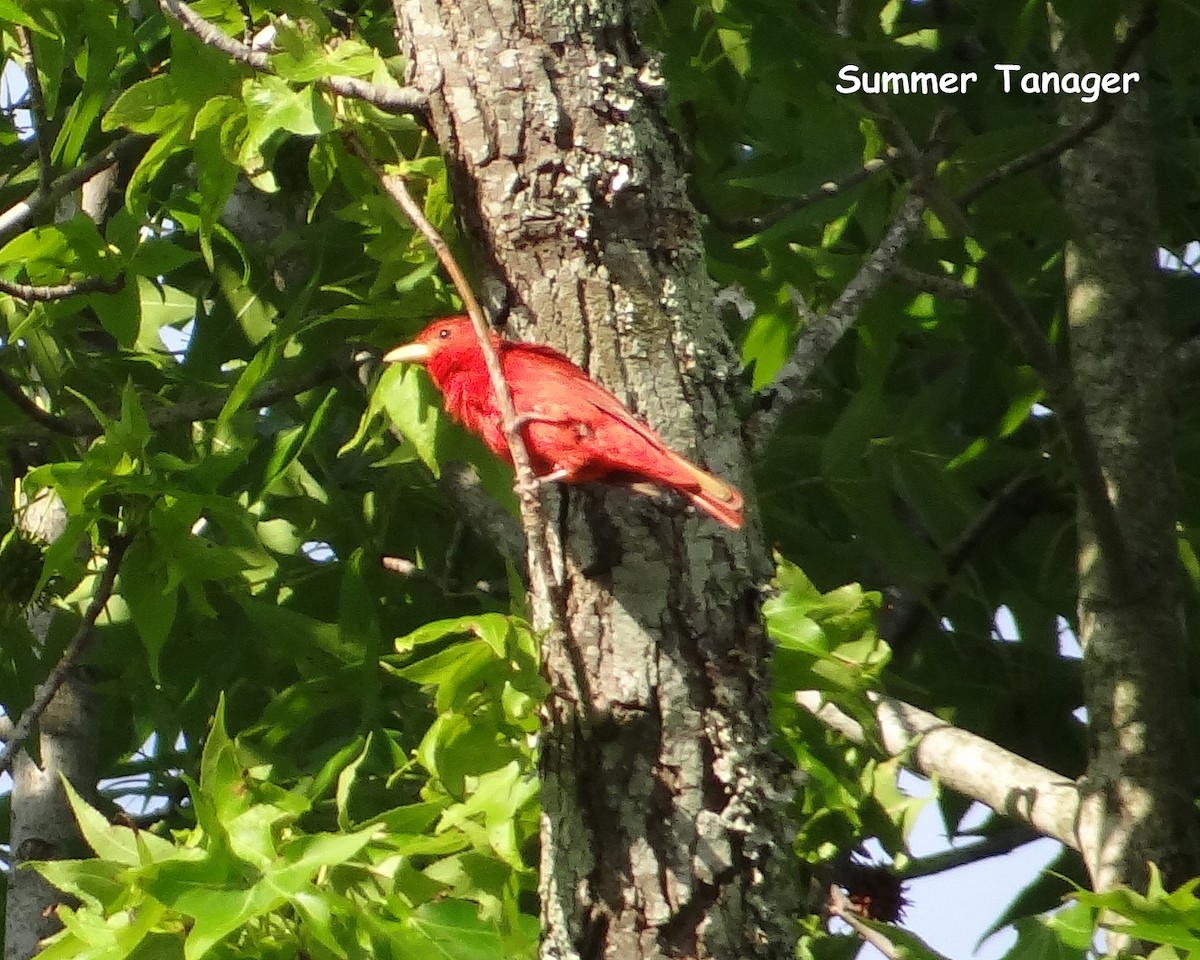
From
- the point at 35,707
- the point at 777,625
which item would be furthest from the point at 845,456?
the point at 35,707

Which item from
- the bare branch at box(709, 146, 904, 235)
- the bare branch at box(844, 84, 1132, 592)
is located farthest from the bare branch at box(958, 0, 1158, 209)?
the bare branch at box(709, 146, 904, 235)

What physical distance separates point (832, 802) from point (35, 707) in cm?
153

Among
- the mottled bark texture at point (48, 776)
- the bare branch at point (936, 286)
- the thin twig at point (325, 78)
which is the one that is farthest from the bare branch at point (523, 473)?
the mottled bark texture at point (48, 776)

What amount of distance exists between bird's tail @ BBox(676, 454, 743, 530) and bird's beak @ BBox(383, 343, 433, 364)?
83cm

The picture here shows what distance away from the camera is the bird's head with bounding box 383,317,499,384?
2.86m

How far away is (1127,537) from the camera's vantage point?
3.80m

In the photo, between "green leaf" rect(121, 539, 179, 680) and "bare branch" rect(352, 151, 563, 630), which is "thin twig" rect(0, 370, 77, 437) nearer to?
"green leaf" rect(121, 539, 179, 680)

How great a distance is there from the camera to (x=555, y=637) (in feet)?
7.50

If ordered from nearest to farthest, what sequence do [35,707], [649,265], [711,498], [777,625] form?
[711,498] → [649,265] → [777,625] → [35,707]

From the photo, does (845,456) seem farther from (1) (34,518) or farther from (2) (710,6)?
(1) (34,518)

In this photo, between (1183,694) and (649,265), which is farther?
(1183,694)

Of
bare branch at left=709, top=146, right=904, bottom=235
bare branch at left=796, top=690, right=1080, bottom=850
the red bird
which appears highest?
bare branch at left=709, top=146, right=904, bottom=235

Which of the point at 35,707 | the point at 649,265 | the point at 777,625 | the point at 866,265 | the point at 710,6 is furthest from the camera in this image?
the point at 710,6

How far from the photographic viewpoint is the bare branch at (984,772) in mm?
3463
